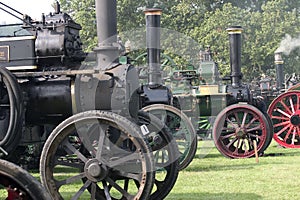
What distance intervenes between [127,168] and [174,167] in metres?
0.71

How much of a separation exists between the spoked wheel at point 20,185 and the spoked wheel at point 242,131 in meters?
6.46

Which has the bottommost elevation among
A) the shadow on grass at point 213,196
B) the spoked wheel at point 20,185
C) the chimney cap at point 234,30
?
the shadow on grass at point 213,196

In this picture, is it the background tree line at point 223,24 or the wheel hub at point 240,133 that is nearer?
the wheel hub at point 240,133

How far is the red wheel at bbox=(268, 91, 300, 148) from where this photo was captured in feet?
32.5

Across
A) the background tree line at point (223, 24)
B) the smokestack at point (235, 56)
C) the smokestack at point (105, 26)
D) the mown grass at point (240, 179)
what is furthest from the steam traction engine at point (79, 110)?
the background tree line at point (223, 24)

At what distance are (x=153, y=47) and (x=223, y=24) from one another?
1790 centimetres

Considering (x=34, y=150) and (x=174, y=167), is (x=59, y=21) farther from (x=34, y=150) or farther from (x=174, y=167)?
(x=34, y=150)

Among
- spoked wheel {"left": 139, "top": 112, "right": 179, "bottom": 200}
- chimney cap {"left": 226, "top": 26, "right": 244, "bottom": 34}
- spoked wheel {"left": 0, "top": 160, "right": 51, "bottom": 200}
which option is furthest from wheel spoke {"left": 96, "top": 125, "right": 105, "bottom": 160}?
chimney cap {"left": 226, "top": 26, "right": 244, "bottom": 34}

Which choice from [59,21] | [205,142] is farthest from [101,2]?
[205,142]

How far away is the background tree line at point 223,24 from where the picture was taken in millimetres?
24844

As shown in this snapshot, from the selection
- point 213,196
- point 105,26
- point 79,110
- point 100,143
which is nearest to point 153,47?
point 213,196

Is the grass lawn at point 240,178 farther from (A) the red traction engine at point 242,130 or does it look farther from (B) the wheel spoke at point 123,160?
(B) the wheel spoke at point 123,160

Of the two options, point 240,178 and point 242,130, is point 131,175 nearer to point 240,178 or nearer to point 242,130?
point 240,178

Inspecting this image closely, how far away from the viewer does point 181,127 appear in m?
7.56
